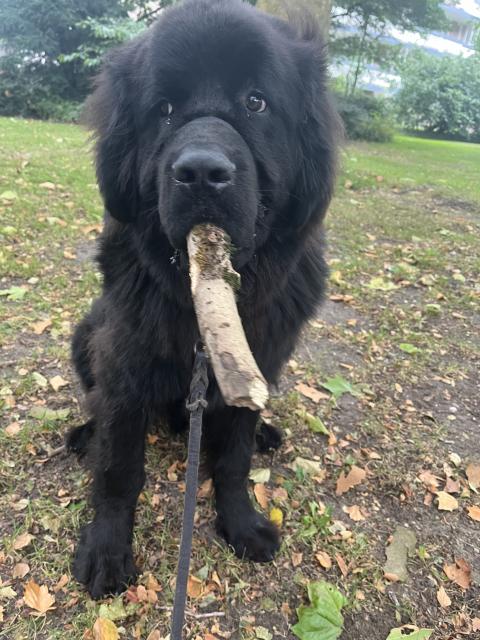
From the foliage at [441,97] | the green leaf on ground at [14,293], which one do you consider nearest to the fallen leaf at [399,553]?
the green leaf on ground at [14,293]

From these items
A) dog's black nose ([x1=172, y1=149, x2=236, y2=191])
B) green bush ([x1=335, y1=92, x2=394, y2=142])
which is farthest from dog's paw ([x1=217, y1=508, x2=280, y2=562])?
green bush ([x1=335, y1=92, x2=394, y2=142])

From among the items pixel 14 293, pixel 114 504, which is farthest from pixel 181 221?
pixel 14 293

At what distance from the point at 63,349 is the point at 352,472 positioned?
191 centimetres

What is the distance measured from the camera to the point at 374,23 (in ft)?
58.2

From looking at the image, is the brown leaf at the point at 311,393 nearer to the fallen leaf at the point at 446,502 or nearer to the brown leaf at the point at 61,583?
the fallen leaf at the point at 446,502

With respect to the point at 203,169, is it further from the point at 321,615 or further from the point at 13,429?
the point at 13,429

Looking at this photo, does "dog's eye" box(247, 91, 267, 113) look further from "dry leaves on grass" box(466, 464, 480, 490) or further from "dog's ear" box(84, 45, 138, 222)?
"dry leaves on grass" box(466, 464, 480, 490)

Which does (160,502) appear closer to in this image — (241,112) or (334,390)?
(334,390)

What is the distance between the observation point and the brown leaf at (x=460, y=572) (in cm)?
215

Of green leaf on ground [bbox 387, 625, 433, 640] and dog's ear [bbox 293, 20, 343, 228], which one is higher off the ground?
dog's ear [bbox 293, 20, 343, 228]

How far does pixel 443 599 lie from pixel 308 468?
82cm

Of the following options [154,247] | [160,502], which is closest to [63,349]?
[160,502]

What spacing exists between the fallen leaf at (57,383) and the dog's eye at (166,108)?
1.75 m

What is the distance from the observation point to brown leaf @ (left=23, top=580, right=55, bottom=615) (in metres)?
1.85
